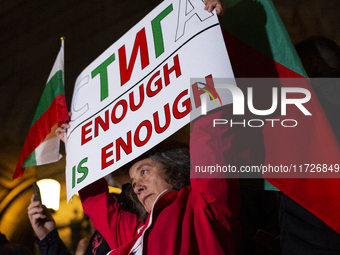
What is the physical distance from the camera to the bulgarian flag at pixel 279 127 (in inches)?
31.7

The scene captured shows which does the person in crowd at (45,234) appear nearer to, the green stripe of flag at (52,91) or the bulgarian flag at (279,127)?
the green stripe of flag at (52,91)

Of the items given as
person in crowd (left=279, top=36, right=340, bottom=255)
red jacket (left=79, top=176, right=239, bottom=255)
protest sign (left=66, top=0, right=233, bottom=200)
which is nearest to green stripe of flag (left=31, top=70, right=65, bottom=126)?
protest sign (left=66, top=0, right=233, bottom=200)

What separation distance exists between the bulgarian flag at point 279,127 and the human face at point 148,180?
26 cm

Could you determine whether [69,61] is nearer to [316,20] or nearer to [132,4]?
[132,4]

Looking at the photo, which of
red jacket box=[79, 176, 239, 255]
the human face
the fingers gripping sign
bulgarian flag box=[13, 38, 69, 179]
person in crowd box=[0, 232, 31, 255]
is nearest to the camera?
red jacket box=[79, 176, 239, 255]

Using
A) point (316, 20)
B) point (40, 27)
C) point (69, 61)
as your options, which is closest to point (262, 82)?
point (316, 20)

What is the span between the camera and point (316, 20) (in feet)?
6.07

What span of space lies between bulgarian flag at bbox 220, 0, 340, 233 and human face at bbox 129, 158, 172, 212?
0.26 m

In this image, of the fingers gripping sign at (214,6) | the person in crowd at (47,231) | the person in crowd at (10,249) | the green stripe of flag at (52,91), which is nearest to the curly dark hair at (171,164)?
the person in crowd at (47,231)

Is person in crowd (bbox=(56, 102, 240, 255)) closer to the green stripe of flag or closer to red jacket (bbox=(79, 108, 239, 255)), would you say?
red jacket (bbox=(79, 108, 239, 255))

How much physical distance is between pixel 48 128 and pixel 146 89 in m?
0.47

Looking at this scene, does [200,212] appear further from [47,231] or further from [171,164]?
[47,231]

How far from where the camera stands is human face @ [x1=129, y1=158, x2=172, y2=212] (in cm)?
103

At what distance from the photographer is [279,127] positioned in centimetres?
91
